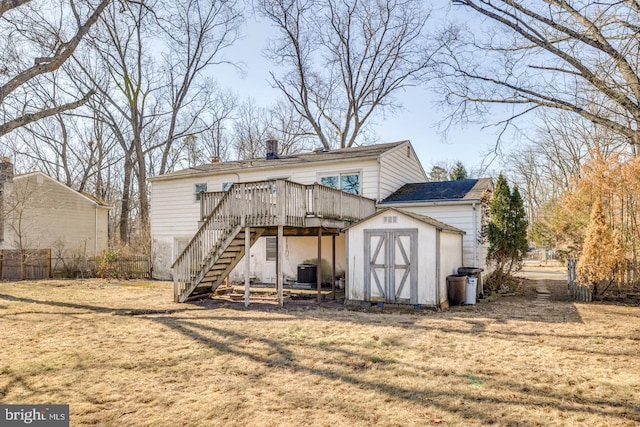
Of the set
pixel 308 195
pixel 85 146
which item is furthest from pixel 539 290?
pixel 85 146

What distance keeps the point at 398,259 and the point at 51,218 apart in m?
20.2

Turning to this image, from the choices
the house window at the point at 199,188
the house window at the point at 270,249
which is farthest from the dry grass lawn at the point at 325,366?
the house window at the point at 199,188

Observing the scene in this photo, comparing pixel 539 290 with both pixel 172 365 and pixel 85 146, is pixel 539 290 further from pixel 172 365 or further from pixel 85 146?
pixel 85 146

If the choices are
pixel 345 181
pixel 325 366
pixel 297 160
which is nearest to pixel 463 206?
pixel 345 181

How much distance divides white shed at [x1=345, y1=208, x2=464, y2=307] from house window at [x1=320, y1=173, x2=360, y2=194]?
13.4ft

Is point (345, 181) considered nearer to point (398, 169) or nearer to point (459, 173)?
point (398, 169)

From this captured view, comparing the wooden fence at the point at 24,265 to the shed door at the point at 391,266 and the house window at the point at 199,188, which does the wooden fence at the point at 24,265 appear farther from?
the shed door at the point at 391,266

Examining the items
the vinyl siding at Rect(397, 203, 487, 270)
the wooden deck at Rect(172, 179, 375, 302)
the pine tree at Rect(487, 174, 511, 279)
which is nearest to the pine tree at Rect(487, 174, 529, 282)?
the pine tree at Rect(487, 174, 511, 279)

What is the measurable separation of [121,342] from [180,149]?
28305 millimetres

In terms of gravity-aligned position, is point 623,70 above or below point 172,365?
above

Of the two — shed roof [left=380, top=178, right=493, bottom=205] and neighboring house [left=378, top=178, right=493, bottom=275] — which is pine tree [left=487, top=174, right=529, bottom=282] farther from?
shed roof [left=380, top=178, right=493, bottom=205]

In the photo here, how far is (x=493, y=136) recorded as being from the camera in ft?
33.0

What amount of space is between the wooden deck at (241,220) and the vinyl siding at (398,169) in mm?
2869

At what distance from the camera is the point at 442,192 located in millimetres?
15508
